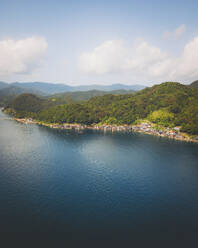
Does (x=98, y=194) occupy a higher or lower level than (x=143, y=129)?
lower

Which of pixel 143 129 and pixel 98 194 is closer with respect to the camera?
pixel 98 194

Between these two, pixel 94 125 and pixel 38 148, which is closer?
pixel 38 148

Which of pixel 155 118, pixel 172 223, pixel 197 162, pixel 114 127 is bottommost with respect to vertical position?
pixel 172 223

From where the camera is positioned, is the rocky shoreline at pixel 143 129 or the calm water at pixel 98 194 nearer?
the calm water at pixel 98 194

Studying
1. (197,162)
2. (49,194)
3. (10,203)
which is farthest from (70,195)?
(197,162)

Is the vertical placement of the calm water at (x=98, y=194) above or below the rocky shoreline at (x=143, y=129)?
below

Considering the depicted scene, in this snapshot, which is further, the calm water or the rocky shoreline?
the rocky shoreline

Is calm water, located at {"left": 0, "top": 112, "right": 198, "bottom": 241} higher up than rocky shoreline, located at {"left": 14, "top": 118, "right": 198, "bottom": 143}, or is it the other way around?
rocky shoreline, located at {"left": 14, "top": 118, "right": 198, "bottom": 143}

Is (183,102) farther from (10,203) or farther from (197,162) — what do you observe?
(10,203)
